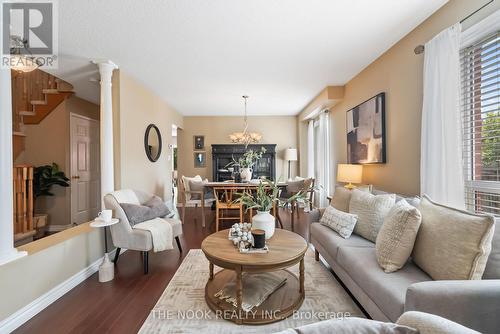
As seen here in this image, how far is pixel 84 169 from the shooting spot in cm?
461

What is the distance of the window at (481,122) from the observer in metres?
1.67

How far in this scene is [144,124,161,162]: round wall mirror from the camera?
13.5 feet

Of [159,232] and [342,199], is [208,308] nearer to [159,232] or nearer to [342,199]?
[159,232]

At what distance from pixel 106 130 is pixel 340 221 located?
3.15 metres

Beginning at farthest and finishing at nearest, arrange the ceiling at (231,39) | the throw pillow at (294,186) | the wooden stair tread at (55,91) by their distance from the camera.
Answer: the throw pillow at (294,186), the wooden stair tread at (55,91), the ceiling at (231,39)

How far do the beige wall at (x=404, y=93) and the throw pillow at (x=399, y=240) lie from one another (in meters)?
1.08

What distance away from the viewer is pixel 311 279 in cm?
230

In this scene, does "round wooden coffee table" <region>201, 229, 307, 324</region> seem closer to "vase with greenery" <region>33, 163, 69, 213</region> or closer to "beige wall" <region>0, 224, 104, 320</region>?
"beige wall" <region>0, 224, 104, 320</region>

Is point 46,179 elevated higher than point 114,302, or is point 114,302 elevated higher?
point 46,179

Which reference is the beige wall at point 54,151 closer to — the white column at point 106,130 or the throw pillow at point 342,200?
the white column at point 106,130

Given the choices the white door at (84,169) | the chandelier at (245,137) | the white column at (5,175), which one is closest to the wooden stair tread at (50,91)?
the white door at (84,169)

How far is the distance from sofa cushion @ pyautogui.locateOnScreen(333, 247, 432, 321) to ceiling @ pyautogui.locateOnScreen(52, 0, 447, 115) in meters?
2.16

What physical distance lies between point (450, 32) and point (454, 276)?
77.0 inches

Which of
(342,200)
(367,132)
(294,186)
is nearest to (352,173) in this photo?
(367,132)
